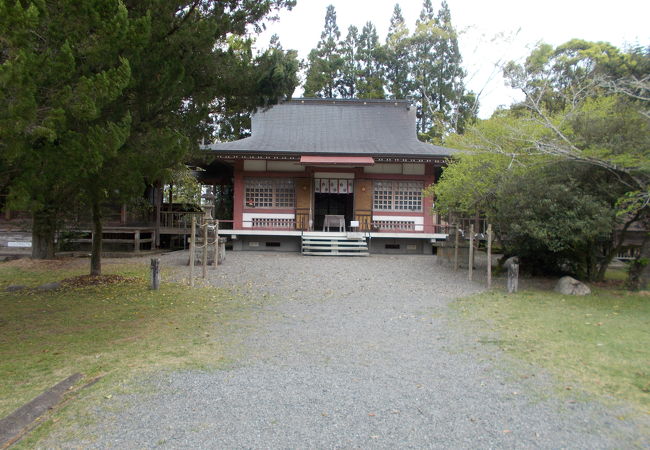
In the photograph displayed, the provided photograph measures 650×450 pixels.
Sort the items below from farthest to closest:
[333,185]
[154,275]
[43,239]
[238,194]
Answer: [333,185] < [238,194] < [43,239] < [154,275]

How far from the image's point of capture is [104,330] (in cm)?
568

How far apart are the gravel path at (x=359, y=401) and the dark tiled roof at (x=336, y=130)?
1146 centimetres

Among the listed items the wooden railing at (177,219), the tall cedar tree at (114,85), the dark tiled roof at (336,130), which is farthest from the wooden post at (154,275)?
the wooden railing at (177,219)

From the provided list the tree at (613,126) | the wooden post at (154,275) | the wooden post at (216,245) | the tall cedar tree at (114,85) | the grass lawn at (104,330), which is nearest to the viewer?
the tall cedar tree at (114,85)

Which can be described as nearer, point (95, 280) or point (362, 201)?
point (95, 280)

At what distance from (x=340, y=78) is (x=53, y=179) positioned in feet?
103

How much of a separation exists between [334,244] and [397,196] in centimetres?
374

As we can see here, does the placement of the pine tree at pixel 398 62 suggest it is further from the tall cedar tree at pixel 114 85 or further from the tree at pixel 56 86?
the tree at pixel 56 86

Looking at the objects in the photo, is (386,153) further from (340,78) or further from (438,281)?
(340,78)

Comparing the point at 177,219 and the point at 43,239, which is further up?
the point at 177,219

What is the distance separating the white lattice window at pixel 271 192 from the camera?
17562mm

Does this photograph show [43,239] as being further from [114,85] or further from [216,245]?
[114,85]

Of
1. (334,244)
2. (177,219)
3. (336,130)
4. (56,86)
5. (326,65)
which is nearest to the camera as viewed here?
(56,86)

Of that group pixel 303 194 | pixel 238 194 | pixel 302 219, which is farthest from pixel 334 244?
pixel 238 194
